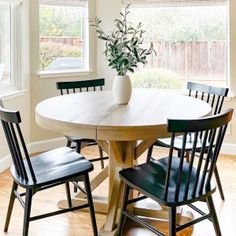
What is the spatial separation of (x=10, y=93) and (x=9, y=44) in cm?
53

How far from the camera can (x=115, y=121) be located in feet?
6.89

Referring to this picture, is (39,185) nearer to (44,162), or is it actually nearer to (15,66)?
(44,162)

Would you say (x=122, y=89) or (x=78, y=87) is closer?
(x=122, y=89)

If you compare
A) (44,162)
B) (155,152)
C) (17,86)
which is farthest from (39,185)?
(155,152)

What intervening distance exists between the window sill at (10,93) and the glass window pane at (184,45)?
1418 mm

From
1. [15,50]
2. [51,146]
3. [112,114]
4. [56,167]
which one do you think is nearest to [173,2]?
[15,50]

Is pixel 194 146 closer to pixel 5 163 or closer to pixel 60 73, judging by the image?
pixel 5 163

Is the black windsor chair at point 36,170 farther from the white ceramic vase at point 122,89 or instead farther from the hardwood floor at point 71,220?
→ the white ceramic vase at point 122,89

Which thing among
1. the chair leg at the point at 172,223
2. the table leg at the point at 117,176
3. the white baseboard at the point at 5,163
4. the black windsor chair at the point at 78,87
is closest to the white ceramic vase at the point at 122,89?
the table leg at the point at 117,176

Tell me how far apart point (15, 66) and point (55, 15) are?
0.85m

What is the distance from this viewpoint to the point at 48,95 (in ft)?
14.1

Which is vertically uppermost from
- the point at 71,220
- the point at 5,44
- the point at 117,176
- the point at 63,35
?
the point at 63,35

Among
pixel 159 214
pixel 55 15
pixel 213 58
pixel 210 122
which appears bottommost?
pixel 159 214

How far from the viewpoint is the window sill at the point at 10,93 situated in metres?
3.64
